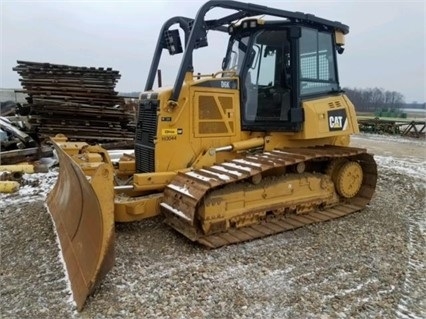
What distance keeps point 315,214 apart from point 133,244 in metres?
2.54

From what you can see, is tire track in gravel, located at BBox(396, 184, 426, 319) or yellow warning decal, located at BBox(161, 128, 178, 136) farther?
yellow warning decal, located at BBox(161, 128, 178, 136)

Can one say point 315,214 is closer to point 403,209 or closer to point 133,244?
point 403,209

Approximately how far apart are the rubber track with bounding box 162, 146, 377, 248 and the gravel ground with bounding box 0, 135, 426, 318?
0.14 meters

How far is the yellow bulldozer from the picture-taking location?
4578 mm

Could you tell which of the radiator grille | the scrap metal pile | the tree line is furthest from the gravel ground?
the tree line

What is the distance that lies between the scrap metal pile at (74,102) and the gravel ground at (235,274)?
5.77 m

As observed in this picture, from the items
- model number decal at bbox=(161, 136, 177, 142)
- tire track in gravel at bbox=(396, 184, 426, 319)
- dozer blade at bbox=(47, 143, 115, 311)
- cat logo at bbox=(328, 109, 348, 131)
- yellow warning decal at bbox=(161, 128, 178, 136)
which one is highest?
cat logo at bbox=(328, 109, 348, 131)

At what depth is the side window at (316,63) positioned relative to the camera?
5.60 meters

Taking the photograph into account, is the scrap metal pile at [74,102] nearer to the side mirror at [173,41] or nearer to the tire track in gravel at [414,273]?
the side mirror at [173,41]

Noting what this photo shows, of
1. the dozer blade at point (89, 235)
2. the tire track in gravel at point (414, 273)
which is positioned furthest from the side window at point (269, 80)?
the dozer blade at point (89, 235)

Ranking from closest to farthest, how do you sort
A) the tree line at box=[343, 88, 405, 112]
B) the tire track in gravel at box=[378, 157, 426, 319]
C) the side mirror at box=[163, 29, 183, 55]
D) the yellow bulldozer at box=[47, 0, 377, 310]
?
the tire track in gravel at box=[378, 157, 426, 319] → the yellow bulldozer at box=[47, 0, 377, 310] → the side mirror at box=[163, 29, 183, 55] → the tree line at box=[343, 88, 405, 112]

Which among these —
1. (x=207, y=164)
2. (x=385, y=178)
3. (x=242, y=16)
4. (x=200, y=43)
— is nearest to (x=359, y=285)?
(x=207, y=164)

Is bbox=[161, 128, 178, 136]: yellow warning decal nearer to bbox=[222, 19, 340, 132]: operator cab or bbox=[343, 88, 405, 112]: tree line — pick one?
bbox=[222, 19, 340, 132]: operator cab

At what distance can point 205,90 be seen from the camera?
16.7 feet
